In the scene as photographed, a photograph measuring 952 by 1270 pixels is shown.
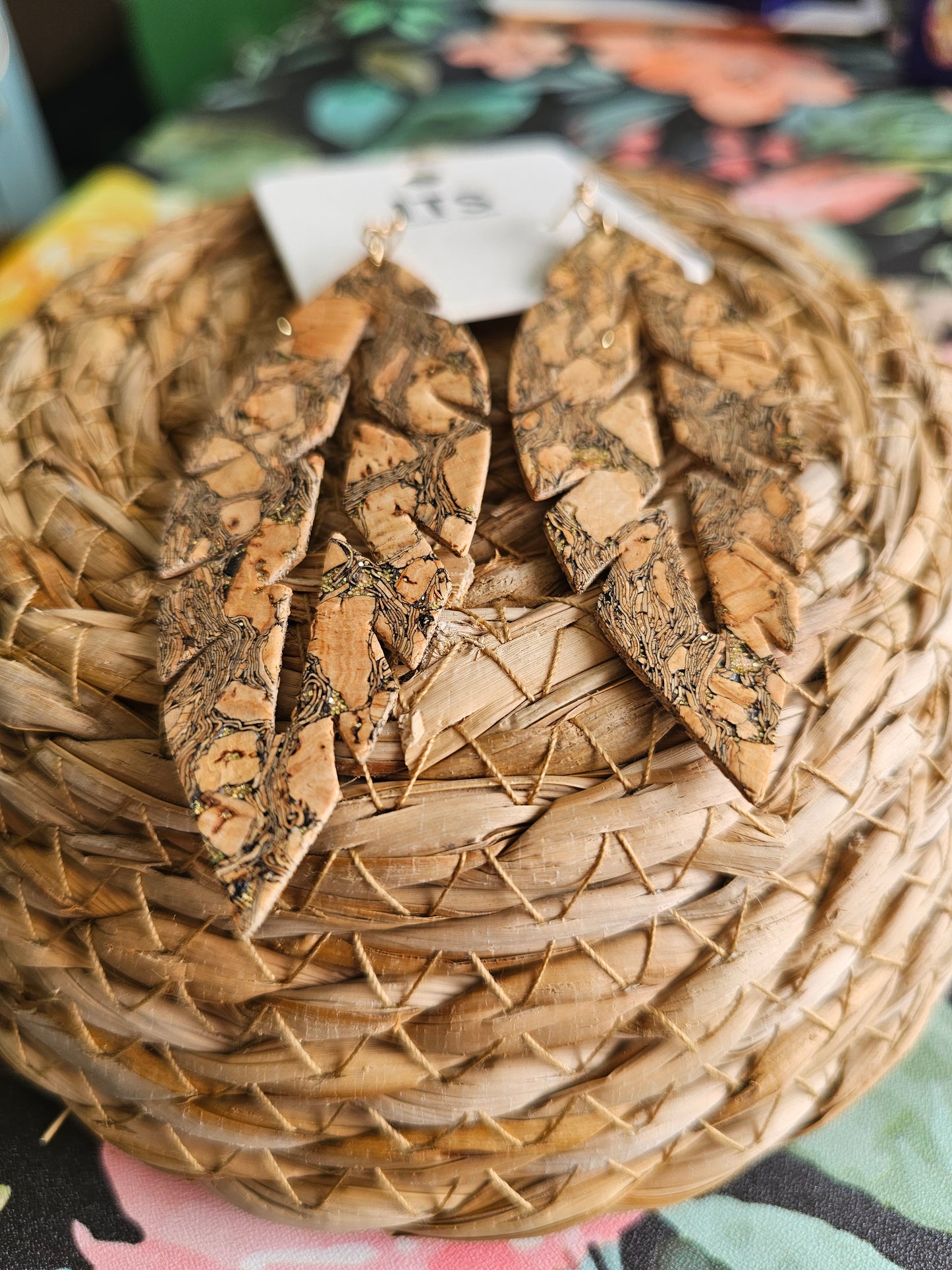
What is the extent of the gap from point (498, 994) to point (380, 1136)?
8 cm

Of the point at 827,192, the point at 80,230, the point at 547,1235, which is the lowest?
the point at 547,1235

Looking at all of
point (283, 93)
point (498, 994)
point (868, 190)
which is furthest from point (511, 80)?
point (498, 994)

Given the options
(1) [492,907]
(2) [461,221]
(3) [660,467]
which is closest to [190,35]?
(2) [461,221]

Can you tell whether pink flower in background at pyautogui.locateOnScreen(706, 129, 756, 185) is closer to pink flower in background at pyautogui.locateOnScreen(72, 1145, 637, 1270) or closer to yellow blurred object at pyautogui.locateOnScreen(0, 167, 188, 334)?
yellow blurred object at pyautogui.locateOnScreen(0, 167, 188, 334)

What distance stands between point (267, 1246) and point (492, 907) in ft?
0.69

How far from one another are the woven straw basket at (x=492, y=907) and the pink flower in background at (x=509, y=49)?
88cm

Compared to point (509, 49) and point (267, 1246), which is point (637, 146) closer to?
point (509, 49)

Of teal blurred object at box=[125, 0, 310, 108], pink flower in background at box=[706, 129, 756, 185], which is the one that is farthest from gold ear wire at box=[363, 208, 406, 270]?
teal blurred object at box=[125, 0, 310, 108]

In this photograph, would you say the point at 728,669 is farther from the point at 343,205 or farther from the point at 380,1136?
the point at 343,205

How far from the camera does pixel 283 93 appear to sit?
1242mm

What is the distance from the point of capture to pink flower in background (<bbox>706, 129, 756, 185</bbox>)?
111 cm

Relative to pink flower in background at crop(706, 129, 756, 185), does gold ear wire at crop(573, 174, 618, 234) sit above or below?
above

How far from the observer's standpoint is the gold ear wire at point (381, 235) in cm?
63

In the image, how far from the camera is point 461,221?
2.25ft
